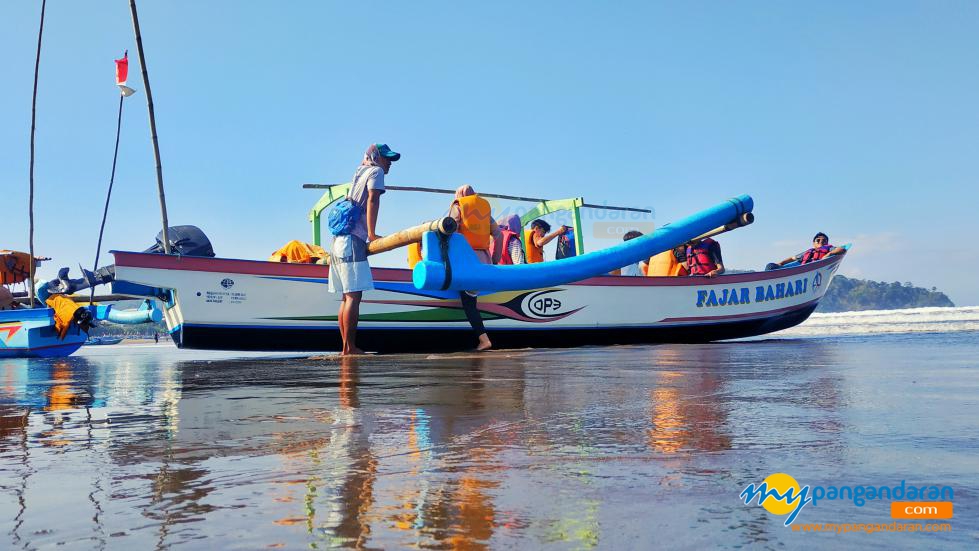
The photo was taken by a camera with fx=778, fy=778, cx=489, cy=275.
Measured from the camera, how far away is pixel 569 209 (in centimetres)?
1408

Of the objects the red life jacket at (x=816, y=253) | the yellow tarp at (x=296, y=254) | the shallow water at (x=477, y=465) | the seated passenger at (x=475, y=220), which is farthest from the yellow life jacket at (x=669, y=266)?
the shallow water at (x=477, y=465)

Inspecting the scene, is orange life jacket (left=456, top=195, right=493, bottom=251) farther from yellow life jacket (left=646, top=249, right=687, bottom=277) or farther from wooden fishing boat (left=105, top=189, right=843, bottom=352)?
yellow life jacket (left=646, top=249, right=687, bottom=277)

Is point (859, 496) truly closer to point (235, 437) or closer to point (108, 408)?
point (235, 437)

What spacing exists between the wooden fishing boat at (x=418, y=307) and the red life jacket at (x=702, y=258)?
0.97 feet

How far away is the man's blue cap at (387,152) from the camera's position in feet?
27.4

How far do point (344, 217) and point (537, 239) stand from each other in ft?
17.3

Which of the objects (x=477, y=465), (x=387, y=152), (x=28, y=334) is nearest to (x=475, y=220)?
(x=387, y=152)

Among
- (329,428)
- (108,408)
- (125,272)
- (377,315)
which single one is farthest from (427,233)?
(329,428)

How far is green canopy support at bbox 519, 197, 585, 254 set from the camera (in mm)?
13773

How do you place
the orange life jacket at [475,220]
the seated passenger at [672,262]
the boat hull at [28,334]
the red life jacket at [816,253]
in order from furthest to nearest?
the red life jacket at [816,253] → the boat hull at [28,334] → the seated passenger at [672,262] → the orange life jacket at [475,220]

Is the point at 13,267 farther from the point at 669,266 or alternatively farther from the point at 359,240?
the point at 669,266
